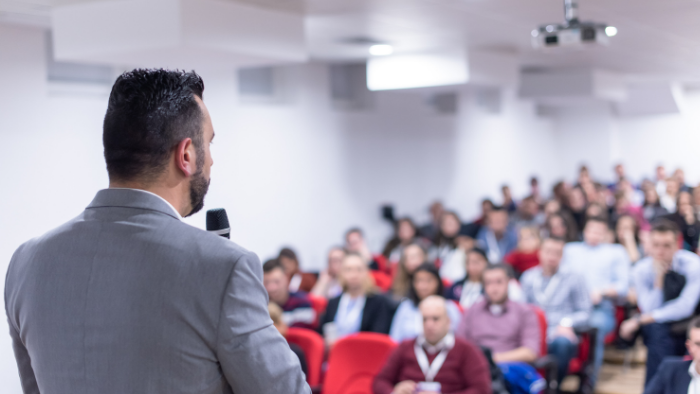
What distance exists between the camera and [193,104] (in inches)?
40.0

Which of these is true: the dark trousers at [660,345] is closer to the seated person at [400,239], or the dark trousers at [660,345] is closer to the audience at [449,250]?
the audience at [449,250]

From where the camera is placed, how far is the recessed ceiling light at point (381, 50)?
669 cm

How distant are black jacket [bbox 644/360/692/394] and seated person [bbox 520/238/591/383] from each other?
4.74ft

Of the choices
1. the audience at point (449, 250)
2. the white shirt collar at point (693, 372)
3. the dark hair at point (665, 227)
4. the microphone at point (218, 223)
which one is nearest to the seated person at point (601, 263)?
the audience at point (449, 250)

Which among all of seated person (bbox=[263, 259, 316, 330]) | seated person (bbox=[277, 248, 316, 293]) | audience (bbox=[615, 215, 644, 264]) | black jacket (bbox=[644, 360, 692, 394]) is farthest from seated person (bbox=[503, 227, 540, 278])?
black jacket (bbox=[644, 360, 692, 394])

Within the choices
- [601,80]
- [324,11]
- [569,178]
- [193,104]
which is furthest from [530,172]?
[193,104]

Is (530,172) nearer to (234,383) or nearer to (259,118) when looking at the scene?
(259,118)

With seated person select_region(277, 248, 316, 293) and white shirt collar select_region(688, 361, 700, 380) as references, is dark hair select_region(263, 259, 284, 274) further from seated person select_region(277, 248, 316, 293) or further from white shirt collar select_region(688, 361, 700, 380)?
white shirt collar select_region(688, 361, 700, 380)

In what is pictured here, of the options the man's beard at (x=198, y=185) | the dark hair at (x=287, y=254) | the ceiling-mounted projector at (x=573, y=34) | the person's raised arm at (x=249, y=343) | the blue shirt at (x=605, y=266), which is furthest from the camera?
the dark hair at (x=287, y=254)

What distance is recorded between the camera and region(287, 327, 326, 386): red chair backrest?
4336 mm

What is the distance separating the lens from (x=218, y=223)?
1.14 metres

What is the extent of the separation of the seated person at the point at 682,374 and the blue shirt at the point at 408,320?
65.1 inches

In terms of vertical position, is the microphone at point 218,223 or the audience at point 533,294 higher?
the microphone at point 218,223

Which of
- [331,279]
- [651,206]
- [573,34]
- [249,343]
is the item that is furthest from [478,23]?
[249,343]
